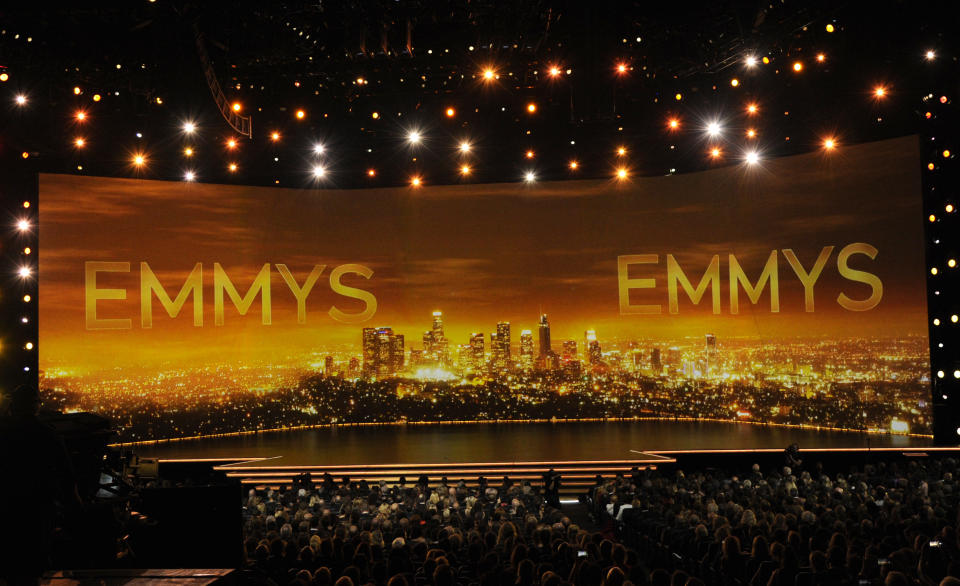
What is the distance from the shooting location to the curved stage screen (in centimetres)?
1683

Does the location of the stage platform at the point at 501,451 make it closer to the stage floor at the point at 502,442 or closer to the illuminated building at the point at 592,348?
the stage floor at the point at 502,442

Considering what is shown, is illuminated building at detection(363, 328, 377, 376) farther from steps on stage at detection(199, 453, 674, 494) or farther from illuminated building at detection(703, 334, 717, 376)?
illuminated building at detection(703, 334, 717, 376)

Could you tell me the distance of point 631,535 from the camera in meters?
9.24

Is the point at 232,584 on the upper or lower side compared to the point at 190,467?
upper

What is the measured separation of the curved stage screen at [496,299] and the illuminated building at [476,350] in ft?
0.30

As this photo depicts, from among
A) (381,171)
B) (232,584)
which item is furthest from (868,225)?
(232,584)

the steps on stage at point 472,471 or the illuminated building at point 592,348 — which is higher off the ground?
the illuminated building at point 592,348

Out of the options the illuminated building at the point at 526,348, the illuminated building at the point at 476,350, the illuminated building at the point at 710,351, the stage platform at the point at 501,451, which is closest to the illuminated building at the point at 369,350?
the stage platform at the point at 501,451

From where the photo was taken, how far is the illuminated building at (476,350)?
20234 mm

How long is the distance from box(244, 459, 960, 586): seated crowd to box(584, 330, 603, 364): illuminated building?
329 inches

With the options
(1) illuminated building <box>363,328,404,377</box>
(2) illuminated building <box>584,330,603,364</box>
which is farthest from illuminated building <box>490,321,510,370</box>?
(1) illuminated building <box>363,328,404,377</box>

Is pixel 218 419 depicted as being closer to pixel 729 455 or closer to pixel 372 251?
pixel 372 251

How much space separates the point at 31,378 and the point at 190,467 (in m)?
3.88

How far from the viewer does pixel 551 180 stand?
65.1 ft
